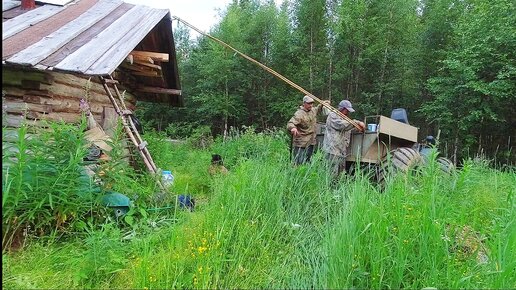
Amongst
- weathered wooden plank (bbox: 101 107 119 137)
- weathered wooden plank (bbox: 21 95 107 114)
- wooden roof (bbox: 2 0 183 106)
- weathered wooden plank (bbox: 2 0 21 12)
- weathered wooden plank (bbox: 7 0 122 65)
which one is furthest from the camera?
weathered wooden plank (bbox: 2 0 21 12)

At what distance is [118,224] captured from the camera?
318 cm

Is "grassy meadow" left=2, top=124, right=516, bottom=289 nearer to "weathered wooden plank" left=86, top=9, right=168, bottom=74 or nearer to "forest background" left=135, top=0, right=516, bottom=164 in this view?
"weathered wooden plank" left=86, top=9, right=168, bottom=74

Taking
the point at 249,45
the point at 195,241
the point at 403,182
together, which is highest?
the point at 249,45

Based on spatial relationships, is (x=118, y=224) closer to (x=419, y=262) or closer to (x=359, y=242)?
(x=359, y=242)

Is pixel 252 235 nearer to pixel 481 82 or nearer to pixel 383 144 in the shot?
pixel 383 144

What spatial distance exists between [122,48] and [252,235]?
329 centimetres

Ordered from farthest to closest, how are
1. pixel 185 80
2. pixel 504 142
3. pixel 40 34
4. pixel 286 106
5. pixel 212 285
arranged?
pixel 185 80 < pixel 286 106 < pixel 504 142 < pixel 40 34 < pixel 212 285

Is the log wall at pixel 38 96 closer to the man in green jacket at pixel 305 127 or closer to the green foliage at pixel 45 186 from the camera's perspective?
the green foliage at pixel 45 186

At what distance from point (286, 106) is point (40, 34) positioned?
1844 centimetres

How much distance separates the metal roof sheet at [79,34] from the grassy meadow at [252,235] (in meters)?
1.18

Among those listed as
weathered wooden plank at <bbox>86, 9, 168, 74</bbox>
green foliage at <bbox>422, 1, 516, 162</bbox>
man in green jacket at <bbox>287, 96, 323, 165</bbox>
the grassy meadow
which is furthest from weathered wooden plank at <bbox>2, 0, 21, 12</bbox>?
green foliage at <bbox>422, 1, 516, 162</bbox>

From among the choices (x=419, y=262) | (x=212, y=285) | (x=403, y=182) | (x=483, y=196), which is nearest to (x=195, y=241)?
(x=212, y=285)

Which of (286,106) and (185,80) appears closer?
(286,106)

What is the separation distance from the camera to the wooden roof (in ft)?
12.8
